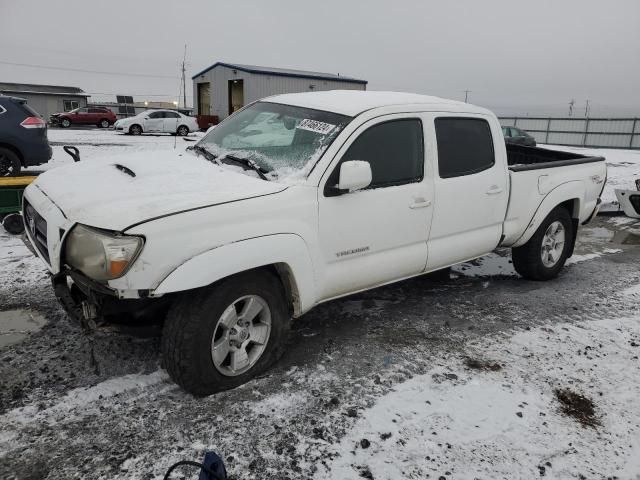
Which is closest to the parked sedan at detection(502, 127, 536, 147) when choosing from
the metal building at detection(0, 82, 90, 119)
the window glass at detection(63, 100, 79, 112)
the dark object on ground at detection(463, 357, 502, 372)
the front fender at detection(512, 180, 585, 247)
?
the front fender at detection(512, 180, 585, 247)

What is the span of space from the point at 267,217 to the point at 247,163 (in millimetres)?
641

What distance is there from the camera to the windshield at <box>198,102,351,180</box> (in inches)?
126

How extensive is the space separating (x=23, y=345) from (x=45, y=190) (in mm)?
1139

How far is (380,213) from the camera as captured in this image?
3375 millimetres

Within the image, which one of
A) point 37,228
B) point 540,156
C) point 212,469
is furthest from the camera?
point 540,156

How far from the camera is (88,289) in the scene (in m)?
2.63

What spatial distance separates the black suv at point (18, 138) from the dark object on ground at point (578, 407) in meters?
8.97

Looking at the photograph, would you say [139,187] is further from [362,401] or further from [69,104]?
[69,104]

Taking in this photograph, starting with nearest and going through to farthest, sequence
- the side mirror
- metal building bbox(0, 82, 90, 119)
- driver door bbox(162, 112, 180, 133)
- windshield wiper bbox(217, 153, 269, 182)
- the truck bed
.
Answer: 1. the side mirror
2. windshield wiper bbox(217, 153, 269, 182)
3. the truck bed
4. driver door bbox(162, 112, 180, 133)
5. metal building bbox(0, 82, 90, 119)

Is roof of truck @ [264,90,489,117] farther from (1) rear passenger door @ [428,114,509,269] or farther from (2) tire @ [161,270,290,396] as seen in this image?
(2) tire @ [161,270,290,396]

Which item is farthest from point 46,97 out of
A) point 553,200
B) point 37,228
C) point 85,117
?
point 553,200

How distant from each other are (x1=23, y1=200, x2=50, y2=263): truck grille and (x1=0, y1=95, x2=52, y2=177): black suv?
6.21 m

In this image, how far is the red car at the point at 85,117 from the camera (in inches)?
1194

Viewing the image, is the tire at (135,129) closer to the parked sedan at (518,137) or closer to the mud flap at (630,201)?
the parked sedan at (518,137)
